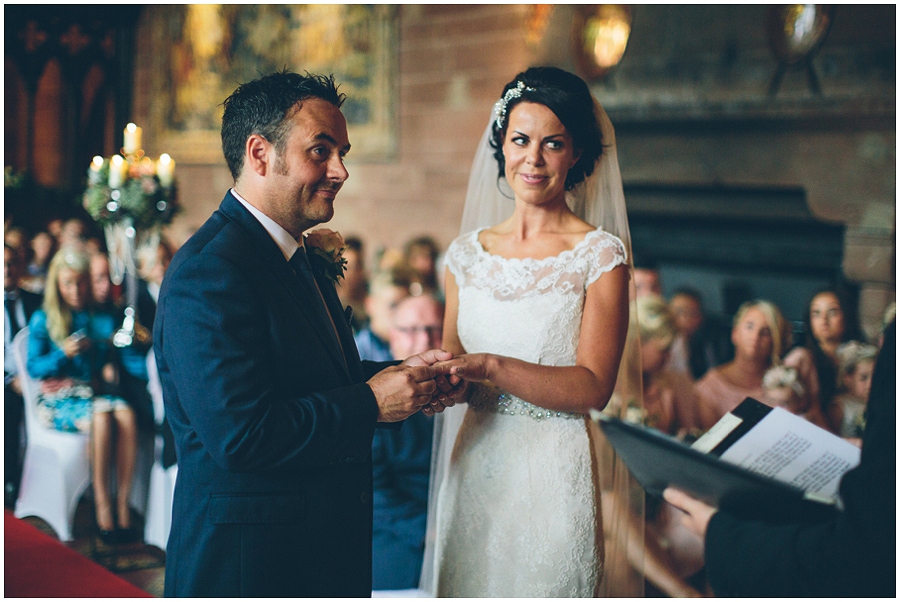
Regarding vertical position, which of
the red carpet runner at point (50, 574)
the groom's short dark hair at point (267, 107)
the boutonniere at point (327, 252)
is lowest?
the red carpet runner at point (50, 574)

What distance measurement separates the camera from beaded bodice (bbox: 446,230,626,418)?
217 centimetres

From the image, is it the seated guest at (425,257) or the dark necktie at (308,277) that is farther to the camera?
the seated guest at (425,257)

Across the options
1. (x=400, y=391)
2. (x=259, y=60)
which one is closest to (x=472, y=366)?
(x=400, y=391)

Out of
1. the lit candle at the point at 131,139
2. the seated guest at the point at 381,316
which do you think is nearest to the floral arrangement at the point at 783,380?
the seated guest at the point at 381,316

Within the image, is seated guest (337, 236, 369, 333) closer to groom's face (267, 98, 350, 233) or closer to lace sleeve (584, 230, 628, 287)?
lace sleeve (584, 230, 628, 287)

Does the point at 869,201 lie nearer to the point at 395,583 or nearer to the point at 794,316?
the point at 794,316

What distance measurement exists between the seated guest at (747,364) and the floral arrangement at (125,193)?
301 centimetres

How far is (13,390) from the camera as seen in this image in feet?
15.3

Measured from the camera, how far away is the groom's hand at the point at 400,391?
1.80 m

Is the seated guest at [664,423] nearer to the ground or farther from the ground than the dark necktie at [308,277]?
nearer to the ground

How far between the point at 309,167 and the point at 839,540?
1284 mm

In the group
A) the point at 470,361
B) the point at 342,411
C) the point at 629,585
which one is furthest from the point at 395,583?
the point at 342,411

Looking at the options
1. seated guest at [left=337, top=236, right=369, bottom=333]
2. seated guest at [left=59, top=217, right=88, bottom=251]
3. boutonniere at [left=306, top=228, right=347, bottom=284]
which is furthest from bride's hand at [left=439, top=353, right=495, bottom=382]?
seated guest at [left=59, top=217, right=88, bottom=251]

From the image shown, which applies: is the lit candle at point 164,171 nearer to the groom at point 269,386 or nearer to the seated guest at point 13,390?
the seated guest at point 13,390
